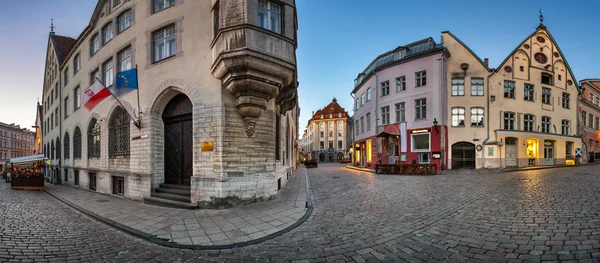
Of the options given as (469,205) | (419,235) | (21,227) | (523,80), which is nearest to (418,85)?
(523,80)

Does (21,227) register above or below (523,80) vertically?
below

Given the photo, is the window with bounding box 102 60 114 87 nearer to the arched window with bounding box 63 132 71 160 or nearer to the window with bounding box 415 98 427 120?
the arched window with bounding box 63 132 71 160

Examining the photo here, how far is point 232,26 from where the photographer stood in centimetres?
771

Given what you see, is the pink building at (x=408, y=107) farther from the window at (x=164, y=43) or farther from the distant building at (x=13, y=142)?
the distant building at (x=13, y=142)

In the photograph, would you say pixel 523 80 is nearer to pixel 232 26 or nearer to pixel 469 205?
pixel 469 205

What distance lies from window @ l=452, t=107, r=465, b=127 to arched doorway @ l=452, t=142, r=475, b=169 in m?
1.82

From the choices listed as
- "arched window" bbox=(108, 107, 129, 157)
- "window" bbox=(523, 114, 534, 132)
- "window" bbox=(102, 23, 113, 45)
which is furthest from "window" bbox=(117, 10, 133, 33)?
"window" bbox=(523, 114, 534, 132)

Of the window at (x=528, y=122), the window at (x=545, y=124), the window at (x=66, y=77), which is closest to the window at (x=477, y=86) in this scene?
the window at (x=528, y=122)

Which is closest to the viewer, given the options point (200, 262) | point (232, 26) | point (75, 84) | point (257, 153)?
point (200, 262)

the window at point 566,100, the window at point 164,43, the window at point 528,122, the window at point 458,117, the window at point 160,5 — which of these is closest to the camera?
the window at point 164,43

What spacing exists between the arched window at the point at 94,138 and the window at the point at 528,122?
113 ft

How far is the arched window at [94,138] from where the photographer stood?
44.7ft

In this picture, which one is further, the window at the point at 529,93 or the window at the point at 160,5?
the window at the point at 529,93

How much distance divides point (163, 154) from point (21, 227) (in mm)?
4357
